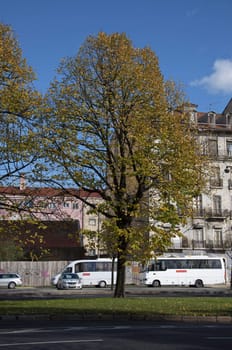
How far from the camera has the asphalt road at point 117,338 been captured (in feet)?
32.2

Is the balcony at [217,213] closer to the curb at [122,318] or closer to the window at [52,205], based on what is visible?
the window at [52,205]

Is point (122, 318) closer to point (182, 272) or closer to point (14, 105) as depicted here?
point (14, 105)

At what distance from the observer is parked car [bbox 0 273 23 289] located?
47875 mm

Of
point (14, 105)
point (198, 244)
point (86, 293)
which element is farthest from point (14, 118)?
point (198, 244)

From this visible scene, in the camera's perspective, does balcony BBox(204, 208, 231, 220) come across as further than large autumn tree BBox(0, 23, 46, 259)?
Yes

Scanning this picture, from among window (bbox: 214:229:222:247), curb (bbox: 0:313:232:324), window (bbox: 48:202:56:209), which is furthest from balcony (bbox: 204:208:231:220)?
curb (bbox: 0:313:232:324)

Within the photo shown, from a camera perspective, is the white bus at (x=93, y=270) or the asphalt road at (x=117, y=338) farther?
the white bus at (x=93, y=270)

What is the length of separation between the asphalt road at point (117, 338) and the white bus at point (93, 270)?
3690 centimetres

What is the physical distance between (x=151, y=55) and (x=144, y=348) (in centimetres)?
1801

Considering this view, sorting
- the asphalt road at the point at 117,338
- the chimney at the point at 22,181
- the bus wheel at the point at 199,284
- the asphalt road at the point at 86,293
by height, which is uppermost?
the chimney at the point at 22,181

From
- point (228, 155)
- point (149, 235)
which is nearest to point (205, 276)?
point (228, 155)

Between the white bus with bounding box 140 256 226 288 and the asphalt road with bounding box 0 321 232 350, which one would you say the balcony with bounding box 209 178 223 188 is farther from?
the asphalt road with bounding box 0 321 232 350

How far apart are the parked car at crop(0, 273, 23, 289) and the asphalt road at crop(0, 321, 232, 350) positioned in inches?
1389

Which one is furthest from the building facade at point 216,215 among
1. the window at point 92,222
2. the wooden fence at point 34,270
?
the window at point 92,222
